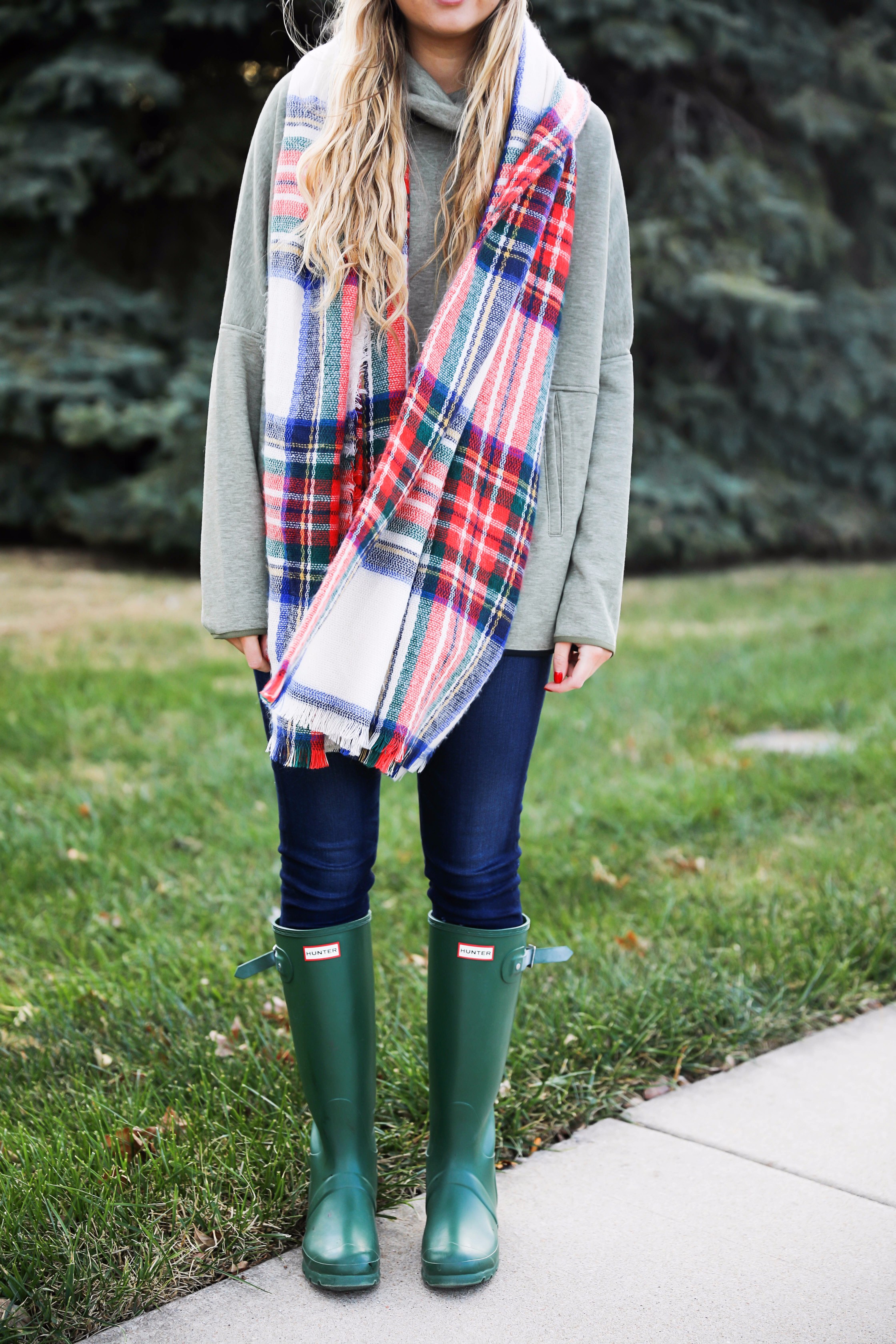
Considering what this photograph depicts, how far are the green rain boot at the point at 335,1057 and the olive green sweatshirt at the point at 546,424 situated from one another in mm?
491

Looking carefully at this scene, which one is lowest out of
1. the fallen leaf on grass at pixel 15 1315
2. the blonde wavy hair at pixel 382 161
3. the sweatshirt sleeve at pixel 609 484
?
the fallen leaf on grass at pixel 15 1315

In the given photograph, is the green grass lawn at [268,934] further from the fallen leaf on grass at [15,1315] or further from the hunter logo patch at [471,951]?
the hunter logo patch at [471,951]

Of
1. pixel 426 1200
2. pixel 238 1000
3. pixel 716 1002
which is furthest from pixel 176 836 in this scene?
pixel 426 1200

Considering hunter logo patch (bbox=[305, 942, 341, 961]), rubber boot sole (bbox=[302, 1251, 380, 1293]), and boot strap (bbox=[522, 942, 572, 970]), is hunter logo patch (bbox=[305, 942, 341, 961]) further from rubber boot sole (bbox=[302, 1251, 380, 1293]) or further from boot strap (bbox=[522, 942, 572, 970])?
rubber boot sole (bbox=[302, 1251, 380, 1293])

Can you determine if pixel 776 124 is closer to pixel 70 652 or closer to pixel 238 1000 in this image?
pixel 70 652

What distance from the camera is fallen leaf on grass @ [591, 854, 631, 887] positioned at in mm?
3348

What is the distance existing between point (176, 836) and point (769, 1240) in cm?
229

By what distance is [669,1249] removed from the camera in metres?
1.87

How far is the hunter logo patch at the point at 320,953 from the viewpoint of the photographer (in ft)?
6.03

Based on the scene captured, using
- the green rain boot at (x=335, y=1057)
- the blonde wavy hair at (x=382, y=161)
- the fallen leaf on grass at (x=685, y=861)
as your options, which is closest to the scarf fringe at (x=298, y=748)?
the green rain boot at (x=335, y=1057)

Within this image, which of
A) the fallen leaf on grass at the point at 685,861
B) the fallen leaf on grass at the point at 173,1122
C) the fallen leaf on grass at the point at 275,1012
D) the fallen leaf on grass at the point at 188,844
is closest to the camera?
the fallen leaf on grass at the point at 173,1122

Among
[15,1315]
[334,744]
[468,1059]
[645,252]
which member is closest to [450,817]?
[334,744]

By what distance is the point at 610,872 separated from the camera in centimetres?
347

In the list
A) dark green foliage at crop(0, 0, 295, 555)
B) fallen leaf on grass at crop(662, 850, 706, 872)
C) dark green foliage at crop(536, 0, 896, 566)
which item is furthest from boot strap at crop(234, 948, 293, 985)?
dark green foliage at crop(536, 0, 896, 566)
